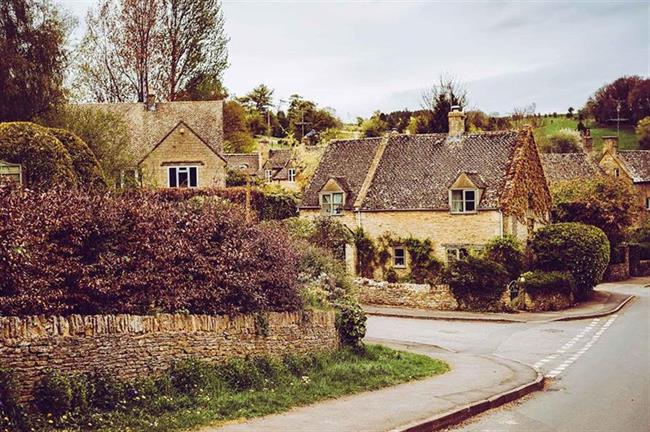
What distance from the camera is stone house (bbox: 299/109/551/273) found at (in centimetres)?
4447

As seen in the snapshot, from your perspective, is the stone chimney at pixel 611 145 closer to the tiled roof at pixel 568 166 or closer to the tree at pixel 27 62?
the tiled roof at pixel 568 166

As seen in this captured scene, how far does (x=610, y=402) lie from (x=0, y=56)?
1098 inches

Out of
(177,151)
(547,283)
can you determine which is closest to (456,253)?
(547,283)

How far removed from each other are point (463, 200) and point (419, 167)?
4.20 meters

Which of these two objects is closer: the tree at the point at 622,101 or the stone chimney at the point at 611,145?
the stone chimney at the point at 611,145

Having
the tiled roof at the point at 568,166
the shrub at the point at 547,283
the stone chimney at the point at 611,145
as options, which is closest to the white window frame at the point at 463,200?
the shrub at the point at 547,283

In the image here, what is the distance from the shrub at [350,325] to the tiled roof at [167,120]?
106ft

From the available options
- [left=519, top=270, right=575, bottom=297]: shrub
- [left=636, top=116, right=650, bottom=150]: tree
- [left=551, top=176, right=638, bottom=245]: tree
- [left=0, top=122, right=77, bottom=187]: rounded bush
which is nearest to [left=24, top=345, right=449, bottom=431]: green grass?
[left=0, top=122, right=77, bottom=187]: rounded bush

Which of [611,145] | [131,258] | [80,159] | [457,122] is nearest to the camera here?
[131,258]

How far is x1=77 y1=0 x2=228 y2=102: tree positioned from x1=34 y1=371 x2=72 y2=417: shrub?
52.5m

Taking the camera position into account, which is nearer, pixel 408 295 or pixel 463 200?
pixel 408 295

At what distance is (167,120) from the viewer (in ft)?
180

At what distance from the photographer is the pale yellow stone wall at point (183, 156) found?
5138 centimetres

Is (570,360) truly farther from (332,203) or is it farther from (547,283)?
(332,203)
